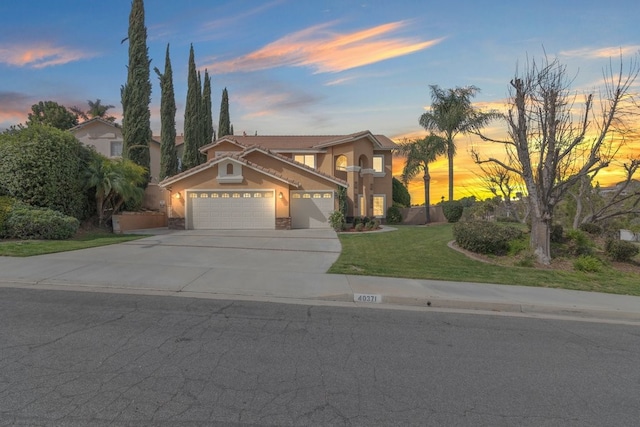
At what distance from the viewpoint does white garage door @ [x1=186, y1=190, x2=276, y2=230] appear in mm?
22281

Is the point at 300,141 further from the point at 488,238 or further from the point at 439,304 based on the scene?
the point at 439,304

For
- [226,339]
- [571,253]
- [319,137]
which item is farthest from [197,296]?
[319,137]

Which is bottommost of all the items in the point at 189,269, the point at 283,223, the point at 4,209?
the point at 189,269

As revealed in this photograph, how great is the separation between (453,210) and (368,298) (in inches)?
1021

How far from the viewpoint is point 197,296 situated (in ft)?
24.0

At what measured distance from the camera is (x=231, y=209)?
22.3m

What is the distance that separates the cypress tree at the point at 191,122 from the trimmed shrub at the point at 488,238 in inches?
975

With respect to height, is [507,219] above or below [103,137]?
below

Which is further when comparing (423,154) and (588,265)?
(423,154)

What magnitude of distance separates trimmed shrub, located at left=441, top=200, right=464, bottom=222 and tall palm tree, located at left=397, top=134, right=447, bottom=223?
1.71 m

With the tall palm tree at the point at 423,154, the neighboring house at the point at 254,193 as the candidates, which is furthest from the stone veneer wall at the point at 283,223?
the tall palm tree at the point at 423,154

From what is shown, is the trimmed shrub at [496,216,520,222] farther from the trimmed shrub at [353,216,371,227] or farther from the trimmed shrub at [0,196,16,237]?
the trimmed shrub at [0,196,16,237]

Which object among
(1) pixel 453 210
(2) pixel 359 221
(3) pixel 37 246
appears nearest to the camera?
(3) pixel 37 246

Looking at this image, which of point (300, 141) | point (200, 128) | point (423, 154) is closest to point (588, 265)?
point (423, 154)
